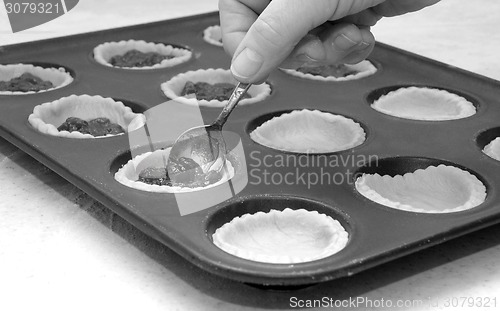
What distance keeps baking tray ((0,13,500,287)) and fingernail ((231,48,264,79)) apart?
0.37 m

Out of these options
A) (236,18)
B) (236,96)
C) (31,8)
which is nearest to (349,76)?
(236,18)

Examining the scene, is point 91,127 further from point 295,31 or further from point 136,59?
point 295,31

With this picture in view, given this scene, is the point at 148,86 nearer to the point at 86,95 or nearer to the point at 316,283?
the point at 86,95

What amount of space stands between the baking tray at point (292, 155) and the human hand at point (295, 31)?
35cm

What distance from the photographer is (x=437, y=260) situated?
2447mm

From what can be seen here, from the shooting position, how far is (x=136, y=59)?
13.0ft

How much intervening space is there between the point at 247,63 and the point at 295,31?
0.16m

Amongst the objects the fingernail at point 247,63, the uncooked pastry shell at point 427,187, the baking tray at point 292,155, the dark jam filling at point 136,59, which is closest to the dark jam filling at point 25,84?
the baking tray at point 292,155

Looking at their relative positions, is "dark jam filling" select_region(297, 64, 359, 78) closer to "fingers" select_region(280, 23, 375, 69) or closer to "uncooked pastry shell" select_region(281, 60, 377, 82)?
A: "uncooked pastry shell" select_region(281, 60, 377, 82)

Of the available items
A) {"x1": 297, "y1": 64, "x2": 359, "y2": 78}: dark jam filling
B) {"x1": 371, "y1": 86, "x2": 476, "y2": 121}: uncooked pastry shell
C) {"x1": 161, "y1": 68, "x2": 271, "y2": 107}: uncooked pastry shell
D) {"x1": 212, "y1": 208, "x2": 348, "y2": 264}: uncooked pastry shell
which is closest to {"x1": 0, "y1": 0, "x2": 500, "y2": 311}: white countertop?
{"x1": 212, "y1": 208, "x2": 348, "y2": 264}: uncooked pastry shell

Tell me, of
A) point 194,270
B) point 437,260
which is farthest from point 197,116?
point 437,260

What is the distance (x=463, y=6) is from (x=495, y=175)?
2.93 m

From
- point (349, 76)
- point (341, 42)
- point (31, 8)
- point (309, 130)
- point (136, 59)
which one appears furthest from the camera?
point (31, 8)

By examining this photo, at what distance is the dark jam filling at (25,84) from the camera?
11.5ft
